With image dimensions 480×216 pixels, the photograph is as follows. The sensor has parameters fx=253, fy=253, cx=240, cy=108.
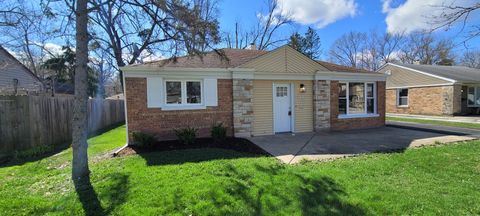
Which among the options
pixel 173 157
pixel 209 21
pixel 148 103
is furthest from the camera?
pixel 148 103

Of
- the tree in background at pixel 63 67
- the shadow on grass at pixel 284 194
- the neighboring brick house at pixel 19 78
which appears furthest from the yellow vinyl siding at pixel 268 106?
the tree in background at pixel 63 67

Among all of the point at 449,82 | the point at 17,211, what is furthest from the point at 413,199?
the point at 449,82

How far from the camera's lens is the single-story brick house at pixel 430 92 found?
60.7 feet

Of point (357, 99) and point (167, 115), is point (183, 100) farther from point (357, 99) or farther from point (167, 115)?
point (357, 99)

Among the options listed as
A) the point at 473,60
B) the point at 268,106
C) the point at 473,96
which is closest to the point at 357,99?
the point at 268,106

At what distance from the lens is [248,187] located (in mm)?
4559

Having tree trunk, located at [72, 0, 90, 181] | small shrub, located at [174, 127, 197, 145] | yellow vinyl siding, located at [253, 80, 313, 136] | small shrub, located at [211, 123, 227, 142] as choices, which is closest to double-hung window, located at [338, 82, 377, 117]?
yellow vinyl siding, located at [253, 80, 313, 136]

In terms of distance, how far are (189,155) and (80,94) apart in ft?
10.0

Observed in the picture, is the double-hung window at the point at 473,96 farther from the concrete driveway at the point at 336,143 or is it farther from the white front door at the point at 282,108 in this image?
the white front door at the point at 282,108

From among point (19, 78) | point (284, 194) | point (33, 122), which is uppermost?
point (19, 78)

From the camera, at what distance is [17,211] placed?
3.87 metres

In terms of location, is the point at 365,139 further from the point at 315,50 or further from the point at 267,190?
the point at 315,50

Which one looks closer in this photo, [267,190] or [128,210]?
[128,210]

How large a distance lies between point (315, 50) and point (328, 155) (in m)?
24.5
